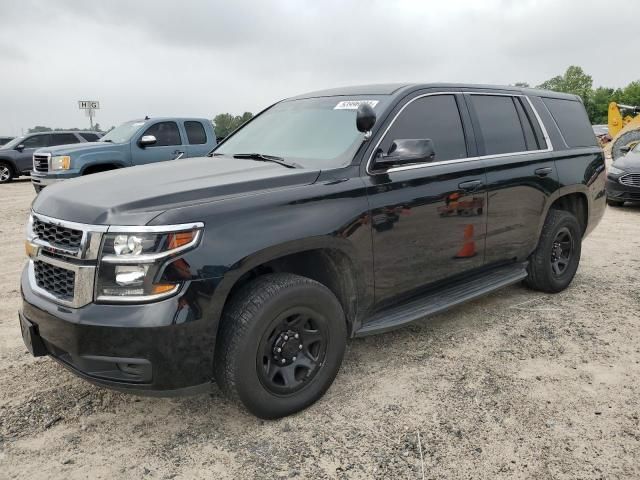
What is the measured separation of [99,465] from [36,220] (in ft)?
4.34

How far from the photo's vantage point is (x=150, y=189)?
2.67 meters

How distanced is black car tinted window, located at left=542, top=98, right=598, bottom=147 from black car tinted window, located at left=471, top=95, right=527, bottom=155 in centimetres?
65

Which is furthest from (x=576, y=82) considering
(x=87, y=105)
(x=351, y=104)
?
(x=351, y=104)

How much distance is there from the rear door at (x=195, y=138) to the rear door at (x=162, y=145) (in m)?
0.18

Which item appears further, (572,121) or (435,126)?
(572,121)

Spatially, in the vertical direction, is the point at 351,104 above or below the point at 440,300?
above

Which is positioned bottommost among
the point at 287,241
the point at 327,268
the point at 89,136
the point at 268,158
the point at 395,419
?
the point at 395,419

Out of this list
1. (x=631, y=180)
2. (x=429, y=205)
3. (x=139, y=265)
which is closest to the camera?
(x=139, y=265)

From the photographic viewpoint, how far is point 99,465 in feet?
8.26

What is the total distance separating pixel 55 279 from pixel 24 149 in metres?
16.6

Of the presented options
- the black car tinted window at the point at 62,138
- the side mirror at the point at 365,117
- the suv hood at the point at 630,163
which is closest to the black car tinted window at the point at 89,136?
the black car tinted window at the point at 62,138

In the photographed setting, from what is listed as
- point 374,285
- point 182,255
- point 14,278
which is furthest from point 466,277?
point 14,278

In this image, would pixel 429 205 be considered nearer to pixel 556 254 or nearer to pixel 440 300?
pixel 440 300

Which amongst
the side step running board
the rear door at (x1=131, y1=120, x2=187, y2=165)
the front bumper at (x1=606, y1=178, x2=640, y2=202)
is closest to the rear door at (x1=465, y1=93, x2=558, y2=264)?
the side step running board
